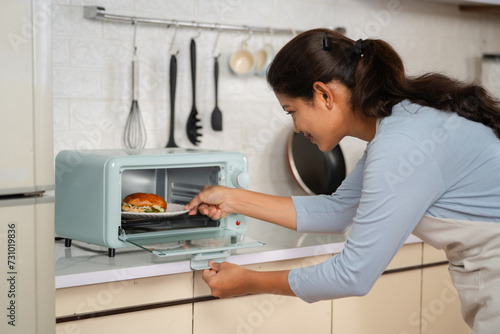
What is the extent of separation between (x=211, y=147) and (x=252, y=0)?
0.57 metres

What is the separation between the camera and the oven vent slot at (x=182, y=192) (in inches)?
71.2

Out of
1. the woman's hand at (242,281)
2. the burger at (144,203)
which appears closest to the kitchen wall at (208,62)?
the burger at (144,203)

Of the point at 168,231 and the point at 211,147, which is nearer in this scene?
the point at 168,231

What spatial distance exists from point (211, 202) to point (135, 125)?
581 mm

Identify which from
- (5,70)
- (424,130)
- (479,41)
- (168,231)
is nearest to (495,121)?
(424,130)

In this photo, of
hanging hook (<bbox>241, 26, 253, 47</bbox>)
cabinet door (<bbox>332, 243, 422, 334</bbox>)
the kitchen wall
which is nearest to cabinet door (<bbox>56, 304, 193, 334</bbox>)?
cabinet door (<bbox>332, 243, 422, 334</bbox>)

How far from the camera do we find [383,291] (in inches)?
75.7

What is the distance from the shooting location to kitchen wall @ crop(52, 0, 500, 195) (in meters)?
1.91

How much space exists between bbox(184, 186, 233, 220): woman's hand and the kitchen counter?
0.41 ft

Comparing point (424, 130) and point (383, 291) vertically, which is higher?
point (424, 130)

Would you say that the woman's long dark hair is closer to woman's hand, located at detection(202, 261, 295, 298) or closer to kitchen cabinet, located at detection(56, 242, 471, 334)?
woman's hand, located at detection(202, 261, 295, 298)

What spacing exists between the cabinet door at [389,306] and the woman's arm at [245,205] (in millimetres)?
437

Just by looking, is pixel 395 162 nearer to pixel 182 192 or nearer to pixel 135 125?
pixel 182 192

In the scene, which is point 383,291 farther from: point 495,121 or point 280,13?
point 280,13
